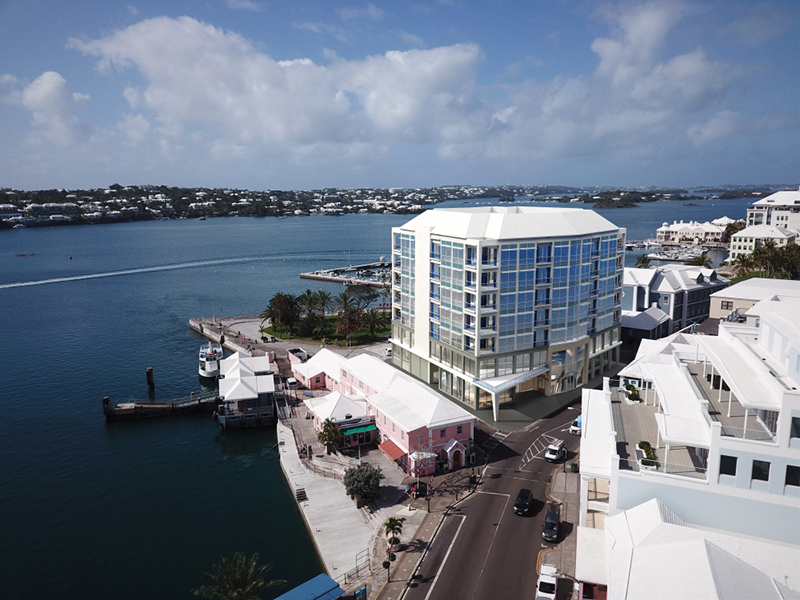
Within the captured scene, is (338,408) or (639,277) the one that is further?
(639,277)

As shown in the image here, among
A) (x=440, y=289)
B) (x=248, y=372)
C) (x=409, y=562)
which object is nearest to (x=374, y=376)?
(x=440, y=289)

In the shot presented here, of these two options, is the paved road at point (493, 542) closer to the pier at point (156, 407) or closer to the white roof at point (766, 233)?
the pier at point (156, 407)

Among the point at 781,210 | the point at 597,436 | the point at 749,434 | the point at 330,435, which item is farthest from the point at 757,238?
the point at 330,435

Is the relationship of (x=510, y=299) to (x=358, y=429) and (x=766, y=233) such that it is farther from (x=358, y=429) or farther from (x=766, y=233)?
(x=766, y=233)

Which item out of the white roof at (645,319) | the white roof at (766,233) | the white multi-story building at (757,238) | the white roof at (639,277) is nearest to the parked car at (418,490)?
the white roof at (645,319)

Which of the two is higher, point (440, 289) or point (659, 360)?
point (440, 289)

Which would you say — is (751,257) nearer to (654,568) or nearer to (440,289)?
(440,289)
